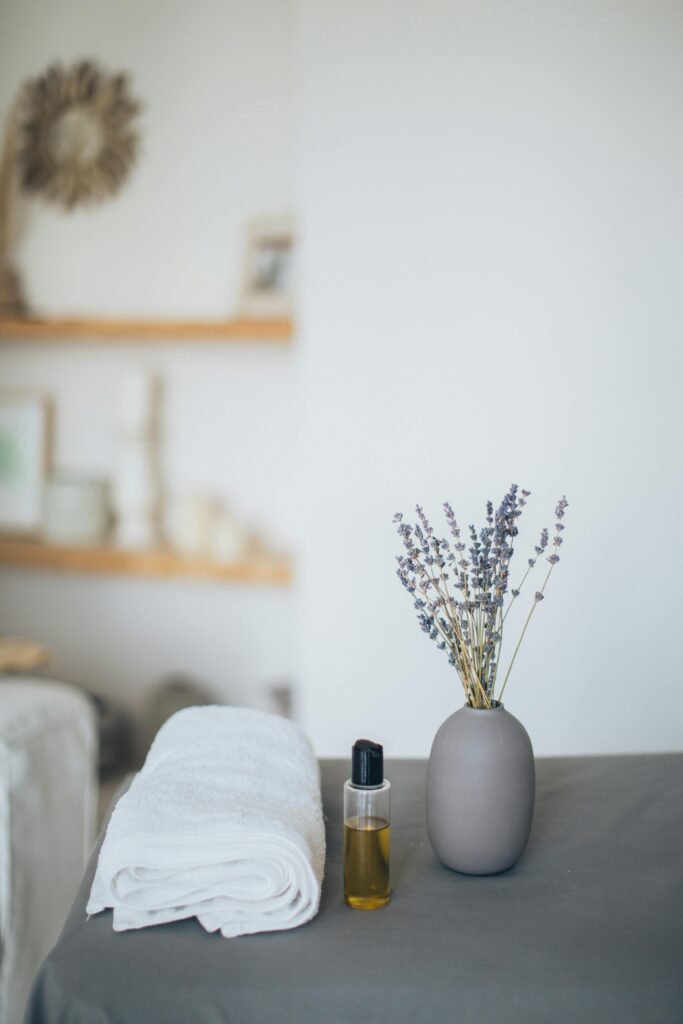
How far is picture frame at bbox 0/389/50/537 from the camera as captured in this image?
2951 mm

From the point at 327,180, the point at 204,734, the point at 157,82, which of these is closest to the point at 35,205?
the point at 157,82

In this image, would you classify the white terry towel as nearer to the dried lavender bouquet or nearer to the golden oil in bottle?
the golden oil in bottle

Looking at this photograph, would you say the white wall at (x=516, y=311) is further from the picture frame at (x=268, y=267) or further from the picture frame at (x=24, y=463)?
the picture frame at (x=24, y=463)

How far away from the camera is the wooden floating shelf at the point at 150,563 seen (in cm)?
264

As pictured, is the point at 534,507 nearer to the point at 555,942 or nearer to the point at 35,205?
the point at 555,942

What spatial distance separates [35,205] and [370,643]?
175cm

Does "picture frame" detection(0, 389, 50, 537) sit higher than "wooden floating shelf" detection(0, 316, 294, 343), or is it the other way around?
"wooden floating shelf" detection(0, 316, 294, 343)

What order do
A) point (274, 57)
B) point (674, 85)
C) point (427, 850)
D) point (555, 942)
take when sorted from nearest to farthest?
point (555, 942) → point (427, 850) → point (674, 85) → point (274, 57)

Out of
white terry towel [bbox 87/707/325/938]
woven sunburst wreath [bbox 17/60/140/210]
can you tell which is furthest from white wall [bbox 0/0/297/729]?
white terry towel [bbox 87/707/325/938]

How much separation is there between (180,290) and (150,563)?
2.63 feet

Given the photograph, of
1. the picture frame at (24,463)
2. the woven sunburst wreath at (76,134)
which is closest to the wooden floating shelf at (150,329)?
the picture frame at (24,463)

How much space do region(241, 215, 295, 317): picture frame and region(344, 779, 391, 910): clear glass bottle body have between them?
195 cm

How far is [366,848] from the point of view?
2.97ft

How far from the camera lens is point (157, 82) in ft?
9.29
